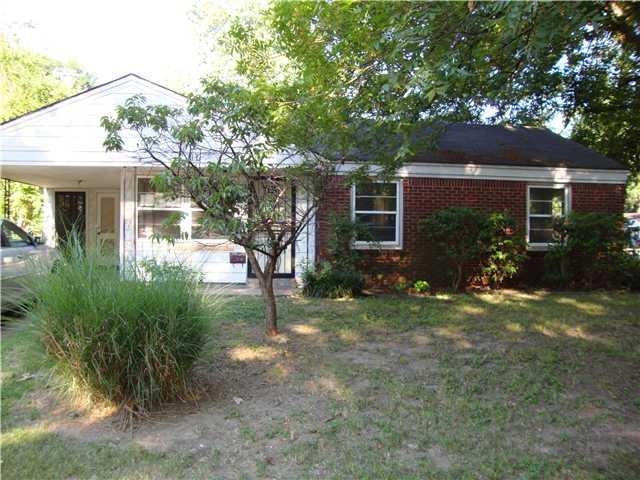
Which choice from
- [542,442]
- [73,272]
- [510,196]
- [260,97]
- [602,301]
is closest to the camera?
[542,442]

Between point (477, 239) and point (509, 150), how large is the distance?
11.9 ft

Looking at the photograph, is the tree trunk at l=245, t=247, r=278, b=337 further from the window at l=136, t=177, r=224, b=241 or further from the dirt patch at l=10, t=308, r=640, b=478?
the window at l=136, t=177, r=224, b=241

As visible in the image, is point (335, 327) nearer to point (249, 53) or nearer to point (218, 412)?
point (218, 412)

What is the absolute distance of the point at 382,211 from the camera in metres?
11.3

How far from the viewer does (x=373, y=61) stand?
5.55 meters

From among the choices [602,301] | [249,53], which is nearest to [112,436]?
[249,53]

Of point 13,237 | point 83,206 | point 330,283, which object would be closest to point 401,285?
point 330,283

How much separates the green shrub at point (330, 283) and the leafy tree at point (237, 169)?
3.54 metres

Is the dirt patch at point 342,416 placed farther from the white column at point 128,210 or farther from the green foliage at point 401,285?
the white column at point 128,210

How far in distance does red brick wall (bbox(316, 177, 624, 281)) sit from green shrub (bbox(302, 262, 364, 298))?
3.20ft

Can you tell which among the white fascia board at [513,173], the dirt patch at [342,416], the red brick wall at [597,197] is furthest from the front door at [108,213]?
the red brick wall at [597,197]

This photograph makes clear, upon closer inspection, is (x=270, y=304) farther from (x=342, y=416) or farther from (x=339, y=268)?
(x=339, y=268)

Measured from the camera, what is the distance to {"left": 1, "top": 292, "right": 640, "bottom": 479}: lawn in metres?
3.43

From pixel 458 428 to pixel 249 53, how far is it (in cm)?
640
